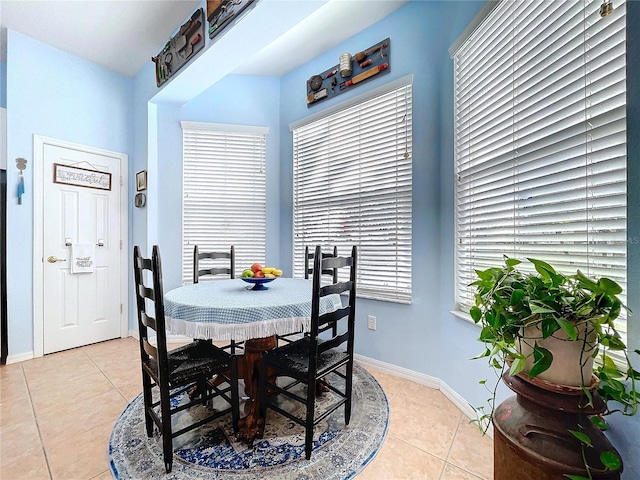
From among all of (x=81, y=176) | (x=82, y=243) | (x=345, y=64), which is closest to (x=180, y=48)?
(x=345, y=64)

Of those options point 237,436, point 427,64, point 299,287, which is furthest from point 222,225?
point 427,64

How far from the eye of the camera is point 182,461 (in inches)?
56.8

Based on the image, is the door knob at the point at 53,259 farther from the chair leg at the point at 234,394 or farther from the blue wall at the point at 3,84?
the chair leg at the point at 234,394

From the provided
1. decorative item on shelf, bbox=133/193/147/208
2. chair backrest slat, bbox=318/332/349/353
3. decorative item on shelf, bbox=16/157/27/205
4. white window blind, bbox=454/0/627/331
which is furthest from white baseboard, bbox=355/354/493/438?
decorative item on shelf, bbox=16/157/27/205

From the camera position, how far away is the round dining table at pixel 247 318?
4.74ft

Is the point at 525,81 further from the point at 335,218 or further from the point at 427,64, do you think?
the point at 335,218

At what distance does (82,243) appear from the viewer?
3090 mm

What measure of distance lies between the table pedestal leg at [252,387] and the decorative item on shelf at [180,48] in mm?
2436

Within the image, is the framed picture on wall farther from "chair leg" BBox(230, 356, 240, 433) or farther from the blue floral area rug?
"chair leg" BBox(230, 356, 240, 433)

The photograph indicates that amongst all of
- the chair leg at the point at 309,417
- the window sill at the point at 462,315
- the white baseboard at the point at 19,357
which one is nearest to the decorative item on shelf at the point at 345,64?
the window sill at the point at 462,315

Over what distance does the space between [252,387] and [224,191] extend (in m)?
2.27

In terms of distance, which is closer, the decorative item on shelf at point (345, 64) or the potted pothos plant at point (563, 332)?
the potted pothos plant at point (563, 332)

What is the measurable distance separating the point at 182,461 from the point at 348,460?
2.74 feet

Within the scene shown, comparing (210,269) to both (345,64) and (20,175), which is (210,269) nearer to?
(20,175)
